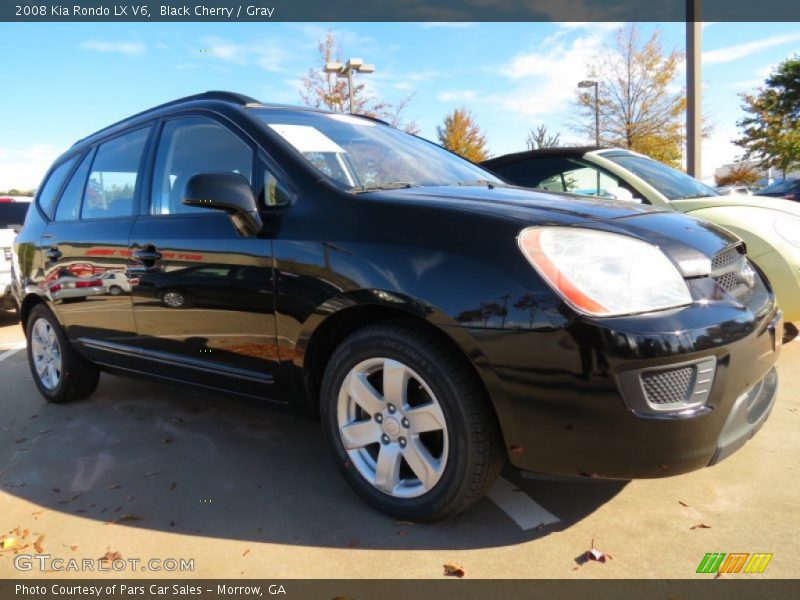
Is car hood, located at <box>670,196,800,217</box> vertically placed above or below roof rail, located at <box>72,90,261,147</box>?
below

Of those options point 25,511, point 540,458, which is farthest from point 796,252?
point 25,511

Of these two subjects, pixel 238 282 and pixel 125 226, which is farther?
pixel 125 226

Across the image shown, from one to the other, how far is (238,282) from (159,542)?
3.58 feet

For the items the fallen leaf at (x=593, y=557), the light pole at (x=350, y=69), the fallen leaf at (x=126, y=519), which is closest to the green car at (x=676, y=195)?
the fallen leaf at (x=593, y=557)

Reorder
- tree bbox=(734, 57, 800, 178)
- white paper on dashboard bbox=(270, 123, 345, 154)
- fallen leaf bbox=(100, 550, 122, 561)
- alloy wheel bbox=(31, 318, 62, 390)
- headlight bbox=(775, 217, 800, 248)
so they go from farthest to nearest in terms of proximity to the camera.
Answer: tree bbox=(734, 57, 800, 178) < alloy wheel bbox=(31, 318, 62, 390) < headlight bbox=(775, 217, 800, 248) < white paper on dashboard bbox=(270, 123, 345, 154) < fallen leaf bbox=(100, 550, 122, 561)

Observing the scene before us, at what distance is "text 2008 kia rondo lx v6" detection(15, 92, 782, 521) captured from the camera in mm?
1928

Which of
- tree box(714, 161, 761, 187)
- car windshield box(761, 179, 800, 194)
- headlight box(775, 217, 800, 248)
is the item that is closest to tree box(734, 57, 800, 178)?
tree box(714, 161, 761, 187)

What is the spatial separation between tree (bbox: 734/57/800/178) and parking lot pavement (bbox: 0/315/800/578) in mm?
34458

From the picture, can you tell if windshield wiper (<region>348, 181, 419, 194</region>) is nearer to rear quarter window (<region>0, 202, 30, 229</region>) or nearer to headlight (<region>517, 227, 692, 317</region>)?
headlight (<region>517, 227, 692, 317</region>)

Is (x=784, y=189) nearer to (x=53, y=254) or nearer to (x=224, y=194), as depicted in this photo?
(x=53, y=254)

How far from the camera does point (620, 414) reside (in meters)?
1.89
